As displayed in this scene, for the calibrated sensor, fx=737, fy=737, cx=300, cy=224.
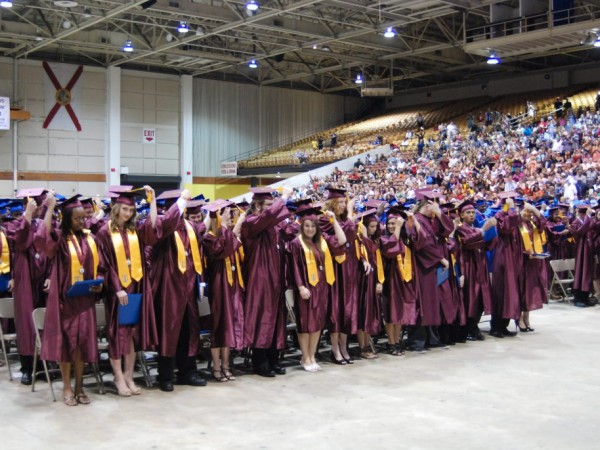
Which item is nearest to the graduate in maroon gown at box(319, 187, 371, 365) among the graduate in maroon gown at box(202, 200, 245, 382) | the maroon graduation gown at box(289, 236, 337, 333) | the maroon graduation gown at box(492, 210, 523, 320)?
the maroon graduation gown at box(289, 236, 337, 333)

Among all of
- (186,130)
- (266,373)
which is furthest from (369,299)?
(186,130)

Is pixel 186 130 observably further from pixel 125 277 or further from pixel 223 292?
pixel 125 277

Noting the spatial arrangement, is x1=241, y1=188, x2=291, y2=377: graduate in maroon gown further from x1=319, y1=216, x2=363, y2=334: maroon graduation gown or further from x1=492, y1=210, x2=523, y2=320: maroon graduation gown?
x1=492, y1=210, x2=523, y2=320: maroon graduation gown

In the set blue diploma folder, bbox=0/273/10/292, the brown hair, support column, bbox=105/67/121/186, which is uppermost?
support column, bbox=105/67/121/186

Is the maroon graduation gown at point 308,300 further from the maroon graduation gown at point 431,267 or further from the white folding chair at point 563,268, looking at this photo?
the white folding chair at point 563,268

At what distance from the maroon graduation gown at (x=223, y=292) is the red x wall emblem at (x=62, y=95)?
24.4m

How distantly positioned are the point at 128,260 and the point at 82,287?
53cm

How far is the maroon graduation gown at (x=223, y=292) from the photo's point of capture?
266 inches

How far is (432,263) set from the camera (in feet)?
27.5

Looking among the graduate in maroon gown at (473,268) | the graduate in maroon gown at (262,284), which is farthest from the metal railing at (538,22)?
the graduate in maroon gown at (262,284)

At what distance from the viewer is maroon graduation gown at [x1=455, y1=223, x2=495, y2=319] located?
29.1ft

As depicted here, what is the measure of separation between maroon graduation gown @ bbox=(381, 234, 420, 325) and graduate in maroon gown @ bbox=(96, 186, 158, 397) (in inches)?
111

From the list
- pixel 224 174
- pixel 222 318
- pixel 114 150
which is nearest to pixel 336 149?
pixel 224 174

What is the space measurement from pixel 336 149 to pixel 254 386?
2580cm
